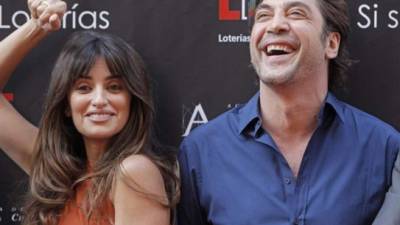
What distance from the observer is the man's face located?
1.94 metres

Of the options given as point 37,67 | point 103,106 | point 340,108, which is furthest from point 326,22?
point 37,67

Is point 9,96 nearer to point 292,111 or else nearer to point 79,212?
point 79,212

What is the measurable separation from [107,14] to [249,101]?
22.0 inches

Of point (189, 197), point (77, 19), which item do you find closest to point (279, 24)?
point (189, 197)

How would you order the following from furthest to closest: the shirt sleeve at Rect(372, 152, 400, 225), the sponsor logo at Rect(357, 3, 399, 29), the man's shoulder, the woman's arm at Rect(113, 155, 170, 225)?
the sponsor logo at Rect(357, 3, 399, 29), the man's shoulder, the woman's arm at Rect(113, 155, 170, 225), the shirt sleeve at Rect(372, 152, 400, 225)

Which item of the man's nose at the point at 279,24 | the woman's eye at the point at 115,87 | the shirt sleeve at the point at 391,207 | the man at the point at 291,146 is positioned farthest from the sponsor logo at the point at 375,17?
the woman's eye at the point at 115,87

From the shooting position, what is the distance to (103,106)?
6.50 feet

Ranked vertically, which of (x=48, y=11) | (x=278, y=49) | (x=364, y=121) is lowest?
(x=364, y=121)

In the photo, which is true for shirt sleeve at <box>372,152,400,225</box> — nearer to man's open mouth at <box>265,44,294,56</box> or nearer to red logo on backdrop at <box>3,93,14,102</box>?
man's open mouth at <box>265,44,294,56</box>

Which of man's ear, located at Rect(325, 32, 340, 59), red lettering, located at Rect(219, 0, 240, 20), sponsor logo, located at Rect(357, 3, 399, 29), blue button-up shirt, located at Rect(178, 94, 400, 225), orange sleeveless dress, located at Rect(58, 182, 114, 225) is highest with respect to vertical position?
red lettering, located at Rect(219, 0, 240, 20)

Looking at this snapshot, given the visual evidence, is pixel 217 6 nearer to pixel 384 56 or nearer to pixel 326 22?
pixel 326 22

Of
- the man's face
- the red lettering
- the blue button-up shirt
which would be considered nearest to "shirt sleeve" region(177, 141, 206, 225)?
the blue button-up shirt

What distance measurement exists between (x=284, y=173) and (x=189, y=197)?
31 cm

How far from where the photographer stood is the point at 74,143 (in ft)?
6.92
